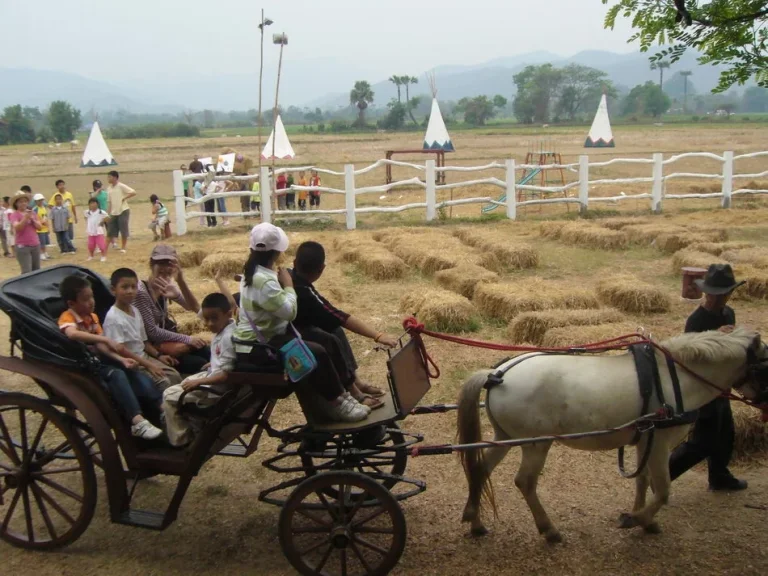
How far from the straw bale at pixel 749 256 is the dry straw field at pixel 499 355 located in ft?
0.14

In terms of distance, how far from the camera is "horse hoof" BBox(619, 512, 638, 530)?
4.58m

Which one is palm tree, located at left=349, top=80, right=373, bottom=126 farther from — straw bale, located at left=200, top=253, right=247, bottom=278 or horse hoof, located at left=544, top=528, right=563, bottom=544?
horse hoof, located at left=544, top=528, right=563, bottom=544

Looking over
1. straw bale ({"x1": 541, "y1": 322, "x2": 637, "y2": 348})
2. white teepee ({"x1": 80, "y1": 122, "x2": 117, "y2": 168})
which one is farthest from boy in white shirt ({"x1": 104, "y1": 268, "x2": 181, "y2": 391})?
white teepee ({"x1": 80, "y1": 122, "x2": 117, "y2": 168})

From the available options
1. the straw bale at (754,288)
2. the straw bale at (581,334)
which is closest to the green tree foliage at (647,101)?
the straw bale at (754,288)

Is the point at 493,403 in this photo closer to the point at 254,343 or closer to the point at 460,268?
the point at 254,343

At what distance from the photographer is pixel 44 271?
5086 millimetres

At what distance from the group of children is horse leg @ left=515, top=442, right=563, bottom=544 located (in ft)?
6.04

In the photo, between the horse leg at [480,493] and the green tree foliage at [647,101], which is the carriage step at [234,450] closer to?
the horse leg at [480,493]

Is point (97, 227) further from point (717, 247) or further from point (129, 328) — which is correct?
point (717, 247)

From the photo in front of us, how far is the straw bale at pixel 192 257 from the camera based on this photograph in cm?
1389

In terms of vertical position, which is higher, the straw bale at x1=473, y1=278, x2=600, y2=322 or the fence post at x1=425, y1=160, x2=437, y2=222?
the fence post at x1=425, y1=160, x2=437, y2=222

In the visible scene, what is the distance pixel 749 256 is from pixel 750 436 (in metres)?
6.87

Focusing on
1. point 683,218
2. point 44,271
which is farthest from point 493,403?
point 683,218

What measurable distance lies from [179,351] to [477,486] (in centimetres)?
229
